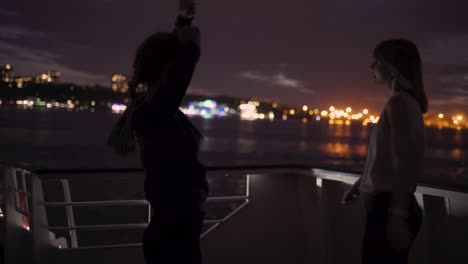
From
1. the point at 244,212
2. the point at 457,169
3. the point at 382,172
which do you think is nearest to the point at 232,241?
the point at 244,212

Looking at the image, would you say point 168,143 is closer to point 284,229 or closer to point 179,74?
point 179,74

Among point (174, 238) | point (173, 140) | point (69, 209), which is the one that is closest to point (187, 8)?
point (173, 140)

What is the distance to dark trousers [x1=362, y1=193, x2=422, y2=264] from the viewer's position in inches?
75.4

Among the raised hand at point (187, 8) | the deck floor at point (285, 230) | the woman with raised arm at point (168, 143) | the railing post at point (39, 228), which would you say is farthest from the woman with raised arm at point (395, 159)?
the railing post at point (39, 228)

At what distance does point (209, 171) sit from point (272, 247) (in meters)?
0.82

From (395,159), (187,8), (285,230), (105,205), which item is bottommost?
(285,230)

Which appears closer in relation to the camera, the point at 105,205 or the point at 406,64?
the point at 406,64

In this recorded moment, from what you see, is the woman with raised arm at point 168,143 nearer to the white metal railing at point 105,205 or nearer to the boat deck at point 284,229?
the white metal railing at point 105,205

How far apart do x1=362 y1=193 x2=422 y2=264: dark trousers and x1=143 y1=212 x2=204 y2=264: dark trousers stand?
72 cm

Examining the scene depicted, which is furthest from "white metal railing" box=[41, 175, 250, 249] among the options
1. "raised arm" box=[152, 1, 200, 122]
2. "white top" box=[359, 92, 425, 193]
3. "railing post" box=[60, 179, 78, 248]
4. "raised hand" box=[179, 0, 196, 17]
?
"raised hand" box=[179, 0, 196, 17]

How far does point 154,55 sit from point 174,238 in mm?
619

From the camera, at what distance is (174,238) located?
1659mm

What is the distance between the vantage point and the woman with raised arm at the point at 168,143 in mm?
1604

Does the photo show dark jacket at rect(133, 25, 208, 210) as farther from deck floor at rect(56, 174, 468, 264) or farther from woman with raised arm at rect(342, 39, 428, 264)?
deck floor at rect(56, 174, 468, 264)
